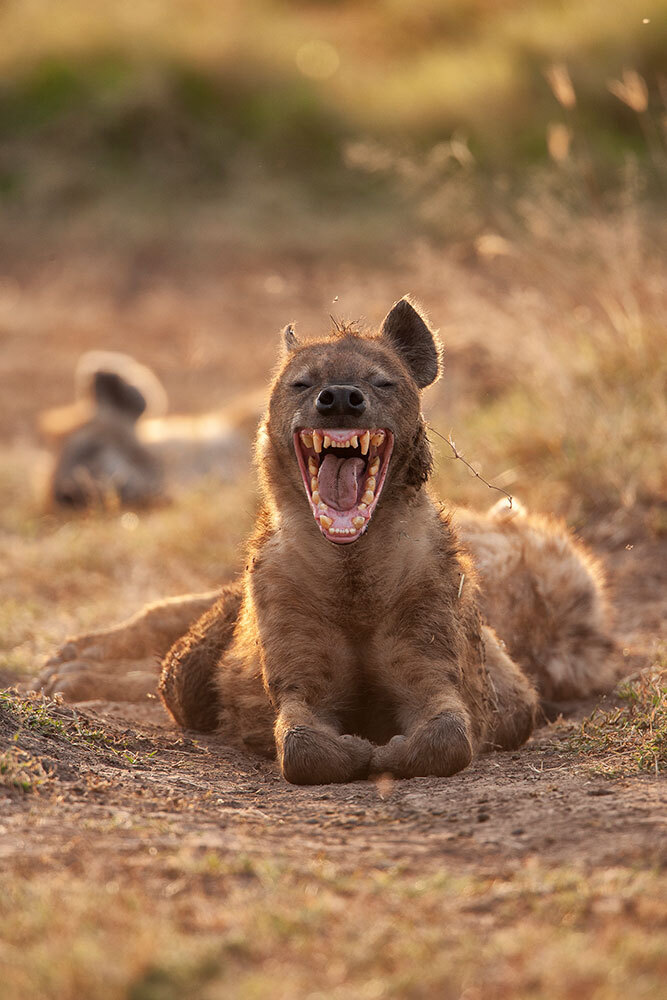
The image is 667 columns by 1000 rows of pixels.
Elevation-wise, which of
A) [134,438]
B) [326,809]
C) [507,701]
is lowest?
[326,809]

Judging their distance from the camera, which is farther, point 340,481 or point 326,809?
point 340,481

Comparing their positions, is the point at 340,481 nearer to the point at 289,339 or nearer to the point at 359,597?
the point at 359,597

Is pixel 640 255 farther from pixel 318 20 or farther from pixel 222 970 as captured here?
pixel 318 20

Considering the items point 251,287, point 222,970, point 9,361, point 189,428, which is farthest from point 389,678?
point 251,287

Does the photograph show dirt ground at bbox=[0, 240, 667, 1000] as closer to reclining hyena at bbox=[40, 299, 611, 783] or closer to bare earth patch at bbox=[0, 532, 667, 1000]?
bare earth patch at bbox=[0, 532, 667, 1000]

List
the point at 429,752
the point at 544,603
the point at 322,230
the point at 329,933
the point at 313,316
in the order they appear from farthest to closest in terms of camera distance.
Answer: the point at 322,230, the point at 313,316, the point at 544,603, the point at 429,752, the point at 329,933

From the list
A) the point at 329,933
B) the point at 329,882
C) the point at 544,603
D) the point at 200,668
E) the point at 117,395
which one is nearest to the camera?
the point at 329,933

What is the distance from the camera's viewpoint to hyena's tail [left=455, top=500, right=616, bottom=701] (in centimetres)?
454

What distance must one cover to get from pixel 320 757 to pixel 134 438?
264 inches

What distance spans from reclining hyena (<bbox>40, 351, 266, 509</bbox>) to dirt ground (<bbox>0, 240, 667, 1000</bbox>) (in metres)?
5.04

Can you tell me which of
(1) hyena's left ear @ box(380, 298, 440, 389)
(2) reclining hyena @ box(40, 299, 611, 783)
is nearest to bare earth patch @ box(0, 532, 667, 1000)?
(2) reclining hyena @ box(40, 299, 611, 783)

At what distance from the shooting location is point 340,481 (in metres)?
3.46

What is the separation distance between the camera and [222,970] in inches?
73.7

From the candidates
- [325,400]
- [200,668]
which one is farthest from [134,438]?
[325,400]
